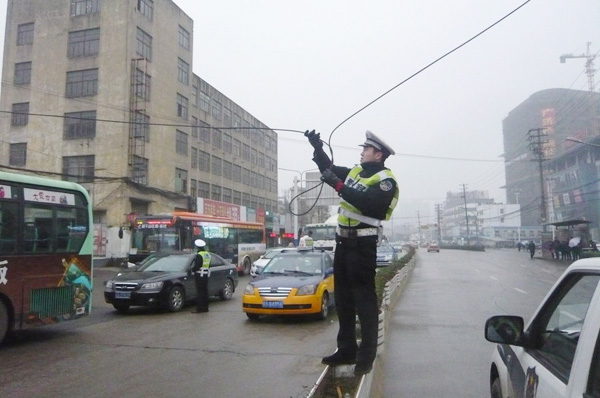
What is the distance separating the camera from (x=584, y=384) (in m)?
2.00

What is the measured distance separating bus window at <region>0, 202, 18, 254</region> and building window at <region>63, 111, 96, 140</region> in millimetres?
27762

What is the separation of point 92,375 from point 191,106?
129 ft

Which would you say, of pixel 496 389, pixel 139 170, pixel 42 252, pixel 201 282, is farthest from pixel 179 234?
pixel 496 389

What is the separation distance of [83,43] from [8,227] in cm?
3156

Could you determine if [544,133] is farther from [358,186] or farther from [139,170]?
[358,186]

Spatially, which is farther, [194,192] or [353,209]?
[194,192]

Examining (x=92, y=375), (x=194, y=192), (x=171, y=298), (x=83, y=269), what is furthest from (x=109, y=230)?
(x=92, y=375)

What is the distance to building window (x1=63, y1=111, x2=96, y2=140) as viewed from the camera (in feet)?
111

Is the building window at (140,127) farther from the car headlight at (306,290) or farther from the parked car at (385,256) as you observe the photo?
the car headlight at (306,290)

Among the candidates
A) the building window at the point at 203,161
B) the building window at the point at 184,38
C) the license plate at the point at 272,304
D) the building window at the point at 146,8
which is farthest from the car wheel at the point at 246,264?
the building window at the point at 184,38

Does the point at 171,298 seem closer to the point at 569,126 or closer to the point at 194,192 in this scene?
the point at 194,192

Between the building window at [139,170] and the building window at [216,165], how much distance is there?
13141mm

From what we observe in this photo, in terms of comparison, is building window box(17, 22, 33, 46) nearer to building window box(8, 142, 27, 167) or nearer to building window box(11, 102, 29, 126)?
building window box(11, 102, 29, 126)

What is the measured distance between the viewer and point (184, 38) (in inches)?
1633
